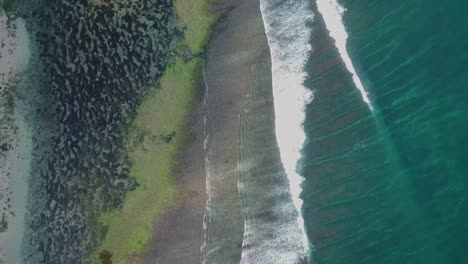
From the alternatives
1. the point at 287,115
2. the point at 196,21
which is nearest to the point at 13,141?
the point at 196,21

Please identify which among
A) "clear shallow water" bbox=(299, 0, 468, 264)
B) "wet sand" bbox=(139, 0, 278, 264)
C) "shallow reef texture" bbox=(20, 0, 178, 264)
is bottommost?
"clear shallow water" bbox=(299, 0, 468, 264)

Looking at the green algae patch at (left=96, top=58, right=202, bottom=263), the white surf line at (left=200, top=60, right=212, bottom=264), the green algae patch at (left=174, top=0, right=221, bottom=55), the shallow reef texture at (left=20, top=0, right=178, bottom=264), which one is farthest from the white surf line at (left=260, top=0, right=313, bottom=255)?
the shallow reef texture at (left=20, top=0, right=178, bottom=264)

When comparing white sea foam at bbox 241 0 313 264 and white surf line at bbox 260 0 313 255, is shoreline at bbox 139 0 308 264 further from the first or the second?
white surf line at bbox 260 0 313 255

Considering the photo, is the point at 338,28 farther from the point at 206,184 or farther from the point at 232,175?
the point at 206,184

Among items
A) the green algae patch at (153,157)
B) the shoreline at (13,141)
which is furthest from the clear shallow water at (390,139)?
the shoreline at (13,141)

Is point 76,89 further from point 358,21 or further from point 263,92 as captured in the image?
point 358,21

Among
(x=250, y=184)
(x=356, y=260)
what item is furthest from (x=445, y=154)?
(x=250, y=184)
